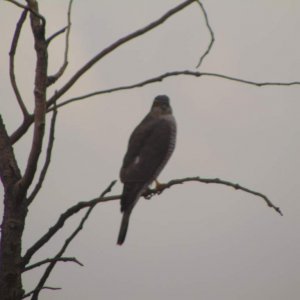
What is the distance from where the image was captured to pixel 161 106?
7.08m

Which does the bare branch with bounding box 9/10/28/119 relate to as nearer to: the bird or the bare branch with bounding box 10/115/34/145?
the bare branch with bounding box 10/115/34/145

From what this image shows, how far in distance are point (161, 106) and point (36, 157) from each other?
4212 millimetres

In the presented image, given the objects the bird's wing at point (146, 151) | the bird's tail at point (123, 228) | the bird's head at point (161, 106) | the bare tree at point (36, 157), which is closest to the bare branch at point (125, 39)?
the bare tree at point (36, 157)

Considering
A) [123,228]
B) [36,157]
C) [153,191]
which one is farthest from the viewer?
[153,191]

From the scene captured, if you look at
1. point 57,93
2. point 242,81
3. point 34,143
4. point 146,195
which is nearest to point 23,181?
point 34,143

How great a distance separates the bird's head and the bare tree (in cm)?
356

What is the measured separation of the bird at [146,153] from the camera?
5.17 metres

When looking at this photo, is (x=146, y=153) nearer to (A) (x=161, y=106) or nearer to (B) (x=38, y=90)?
(A) (x=161, y=106)

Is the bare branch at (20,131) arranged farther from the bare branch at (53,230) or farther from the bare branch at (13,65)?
the bare branch at (53,230)

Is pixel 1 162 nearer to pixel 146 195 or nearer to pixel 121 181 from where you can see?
pixel 121 181

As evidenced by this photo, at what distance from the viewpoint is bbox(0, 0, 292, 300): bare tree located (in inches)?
117

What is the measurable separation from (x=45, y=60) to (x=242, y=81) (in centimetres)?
106

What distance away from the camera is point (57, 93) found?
3.25 meters

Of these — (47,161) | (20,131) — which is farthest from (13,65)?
(47,161)
